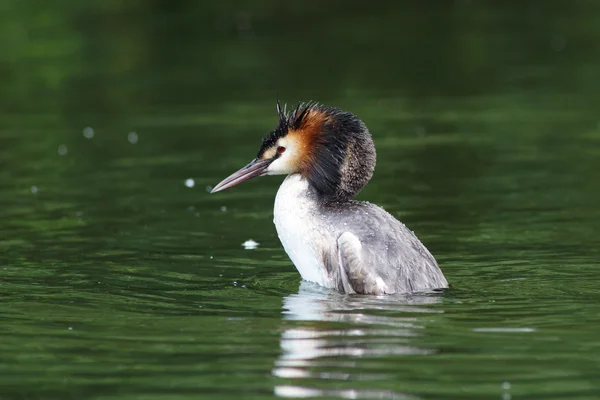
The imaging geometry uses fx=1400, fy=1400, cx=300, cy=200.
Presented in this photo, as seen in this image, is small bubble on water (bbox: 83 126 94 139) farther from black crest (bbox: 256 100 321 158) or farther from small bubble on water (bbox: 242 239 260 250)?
black crest (bbox: 256 100 321 158)

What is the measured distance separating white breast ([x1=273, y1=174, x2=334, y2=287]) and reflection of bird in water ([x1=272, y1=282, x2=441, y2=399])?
147 mm

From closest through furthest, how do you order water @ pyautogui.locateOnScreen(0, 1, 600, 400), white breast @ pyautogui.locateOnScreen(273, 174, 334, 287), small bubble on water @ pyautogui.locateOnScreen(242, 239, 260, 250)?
water @ pyautogui.locateOnScreen(0, 1, 600, 400), white breast @ pyautogui.locateOnScreen(273, 174, 334, 287), small bubble on water @ pyautogui.locateOnScreen(242, 239, 260, 250)

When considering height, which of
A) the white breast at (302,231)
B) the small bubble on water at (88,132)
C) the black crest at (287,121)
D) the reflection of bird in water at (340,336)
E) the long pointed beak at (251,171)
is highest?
the small bubble on water at (88,132)

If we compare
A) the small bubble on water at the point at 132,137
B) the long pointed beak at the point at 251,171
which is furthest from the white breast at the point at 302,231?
the small bubble on water at the point at 132,137

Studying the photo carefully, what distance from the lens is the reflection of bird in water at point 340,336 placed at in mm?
8039

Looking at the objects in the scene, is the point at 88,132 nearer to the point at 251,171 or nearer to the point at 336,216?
the point at 251,171

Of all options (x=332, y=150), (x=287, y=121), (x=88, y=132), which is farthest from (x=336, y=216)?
(x=88, y=132)

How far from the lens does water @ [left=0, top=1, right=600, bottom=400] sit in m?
8.41

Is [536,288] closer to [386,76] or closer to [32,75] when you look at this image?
[386,76]

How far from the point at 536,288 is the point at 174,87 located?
13972 mm

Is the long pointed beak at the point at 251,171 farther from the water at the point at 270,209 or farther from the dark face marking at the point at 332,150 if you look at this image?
the water at the point at 270,209

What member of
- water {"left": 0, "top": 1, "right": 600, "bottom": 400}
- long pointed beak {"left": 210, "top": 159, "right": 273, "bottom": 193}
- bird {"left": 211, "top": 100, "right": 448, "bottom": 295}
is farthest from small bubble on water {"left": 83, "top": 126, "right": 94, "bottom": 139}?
bird {"left": 211, "top": 100, "right": 448, "bottom": 295}

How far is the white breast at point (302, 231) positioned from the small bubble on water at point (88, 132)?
859 cm

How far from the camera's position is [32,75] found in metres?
25.4
